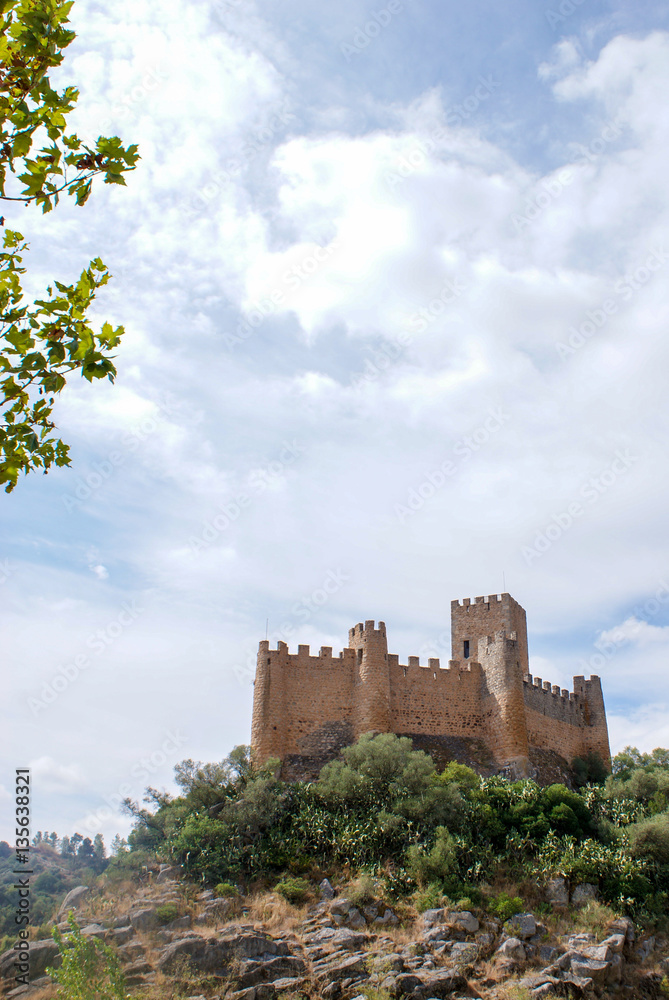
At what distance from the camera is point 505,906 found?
24719 mm

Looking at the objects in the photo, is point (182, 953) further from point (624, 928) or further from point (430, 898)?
point (624, 928)

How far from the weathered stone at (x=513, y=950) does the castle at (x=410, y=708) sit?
914cm

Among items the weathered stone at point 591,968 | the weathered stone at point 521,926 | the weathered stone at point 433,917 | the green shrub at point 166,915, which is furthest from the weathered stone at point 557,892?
the green shrub at point 166,915

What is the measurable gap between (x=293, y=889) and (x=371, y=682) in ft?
30.1

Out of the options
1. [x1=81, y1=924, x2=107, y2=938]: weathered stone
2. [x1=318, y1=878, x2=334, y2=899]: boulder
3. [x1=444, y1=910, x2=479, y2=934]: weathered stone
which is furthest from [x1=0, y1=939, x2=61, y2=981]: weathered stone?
[x1=444, y1=910, x2=479, y2=934]: weathered stone

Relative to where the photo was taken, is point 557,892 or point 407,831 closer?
point 557,892

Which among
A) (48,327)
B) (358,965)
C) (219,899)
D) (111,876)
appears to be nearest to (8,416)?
(48,327)

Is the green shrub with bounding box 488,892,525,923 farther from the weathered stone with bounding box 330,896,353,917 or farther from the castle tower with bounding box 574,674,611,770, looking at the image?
the castle tower with bounding box 574,674,611,770

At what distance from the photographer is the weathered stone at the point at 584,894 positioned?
25.7 meters

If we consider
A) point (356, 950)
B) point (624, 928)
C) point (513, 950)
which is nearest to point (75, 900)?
point (356, 950)

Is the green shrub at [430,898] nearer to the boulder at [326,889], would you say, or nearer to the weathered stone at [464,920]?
the weathered stone at [464,920]

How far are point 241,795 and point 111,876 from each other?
609cm

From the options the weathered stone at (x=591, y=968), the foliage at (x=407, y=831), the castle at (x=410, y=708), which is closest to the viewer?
the weathered stone at (x=591, y=968)

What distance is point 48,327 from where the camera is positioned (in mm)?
5730
